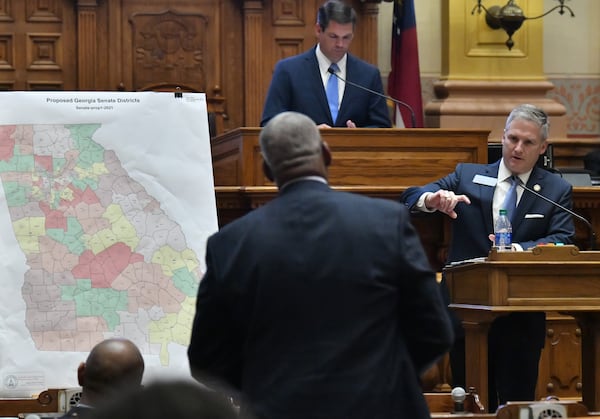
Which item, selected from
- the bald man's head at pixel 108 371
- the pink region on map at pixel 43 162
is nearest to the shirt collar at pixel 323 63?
the pink region on map at pixel 43 162

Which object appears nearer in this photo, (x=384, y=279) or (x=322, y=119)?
(x=384, y=279)

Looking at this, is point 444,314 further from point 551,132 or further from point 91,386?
point 551,132

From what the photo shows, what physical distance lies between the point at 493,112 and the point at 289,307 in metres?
6.95

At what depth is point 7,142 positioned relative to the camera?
194 inches

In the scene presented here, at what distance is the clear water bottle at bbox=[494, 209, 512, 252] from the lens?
4863mm

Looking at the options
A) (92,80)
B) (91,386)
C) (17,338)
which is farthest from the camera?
(92,80)

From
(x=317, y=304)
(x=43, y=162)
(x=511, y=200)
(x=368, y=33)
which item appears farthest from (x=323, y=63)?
(x=317, y=304)

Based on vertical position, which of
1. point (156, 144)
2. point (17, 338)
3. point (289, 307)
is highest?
point (156, 144)

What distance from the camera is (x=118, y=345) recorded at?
3027mm

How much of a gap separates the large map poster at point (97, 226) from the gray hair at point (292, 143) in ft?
6.33

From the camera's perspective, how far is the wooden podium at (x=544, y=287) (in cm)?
453

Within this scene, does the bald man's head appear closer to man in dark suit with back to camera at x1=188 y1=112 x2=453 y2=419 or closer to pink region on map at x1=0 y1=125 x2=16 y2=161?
man in dark suit with back to camera at x1=188 y1=112 x2=453 y2=419

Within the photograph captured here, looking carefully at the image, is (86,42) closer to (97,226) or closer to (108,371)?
(97,226)

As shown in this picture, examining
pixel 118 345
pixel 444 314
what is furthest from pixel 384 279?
pixel 118 345
